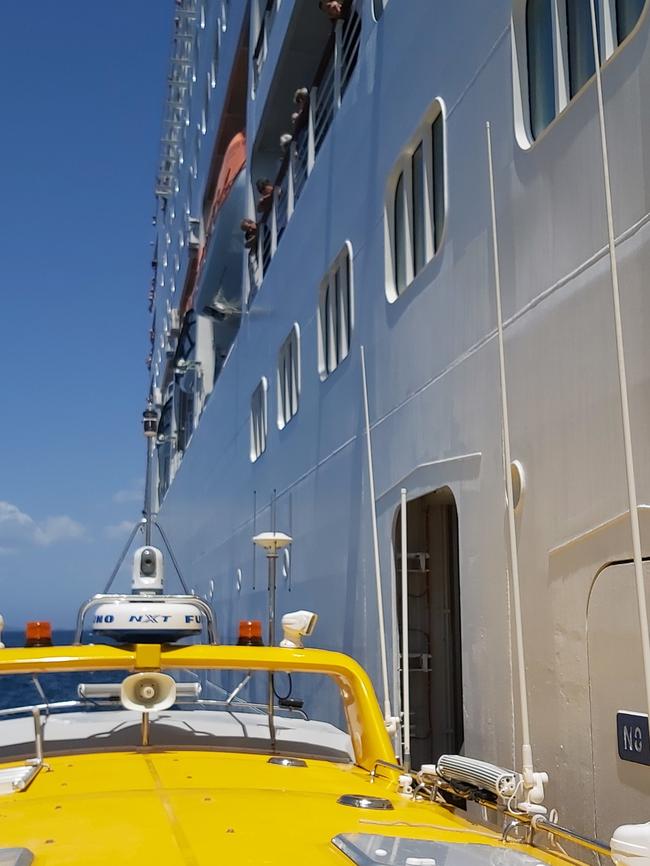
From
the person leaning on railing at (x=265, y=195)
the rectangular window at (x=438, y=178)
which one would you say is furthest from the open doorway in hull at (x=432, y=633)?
the person leaning on railing at (x=265, y=195)

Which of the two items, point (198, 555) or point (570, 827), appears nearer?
point (570, 827)

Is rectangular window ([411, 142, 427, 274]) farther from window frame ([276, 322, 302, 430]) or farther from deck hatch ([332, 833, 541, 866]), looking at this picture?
deck hatch ([332, 833, 541, 866])

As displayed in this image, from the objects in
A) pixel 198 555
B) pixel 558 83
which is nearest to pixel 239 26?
pixel 198 555

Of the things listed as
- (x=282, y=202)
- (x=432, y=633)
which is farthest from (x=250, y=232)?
(x=432, y=633)

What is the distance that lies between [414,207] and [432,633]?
3.07 meters

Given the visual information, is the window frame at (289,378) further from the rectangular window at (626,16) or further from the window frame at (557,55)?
the rectangular window at (626,16)

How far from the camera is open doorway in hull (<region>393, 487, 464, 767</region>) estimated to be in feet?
21.7

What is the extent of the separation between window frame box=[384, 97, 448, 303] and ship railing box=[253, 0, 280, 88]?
7.67m

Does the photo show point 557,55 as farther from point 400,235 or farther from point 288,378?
point 288,378

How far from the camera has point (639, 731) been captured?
3.45 m

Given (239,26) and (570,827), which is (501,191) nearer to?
(570,827)

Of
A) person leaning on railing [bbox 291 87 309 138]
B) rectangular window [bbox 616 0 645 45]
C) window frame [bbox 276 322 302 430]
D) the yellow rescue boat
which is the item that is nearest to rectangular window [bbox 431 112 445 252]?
rectangular window [bbox 616 0 645 45]

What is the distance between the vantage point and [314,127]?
1080 cm

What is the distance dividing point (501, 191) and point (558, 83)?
2.16 ft
